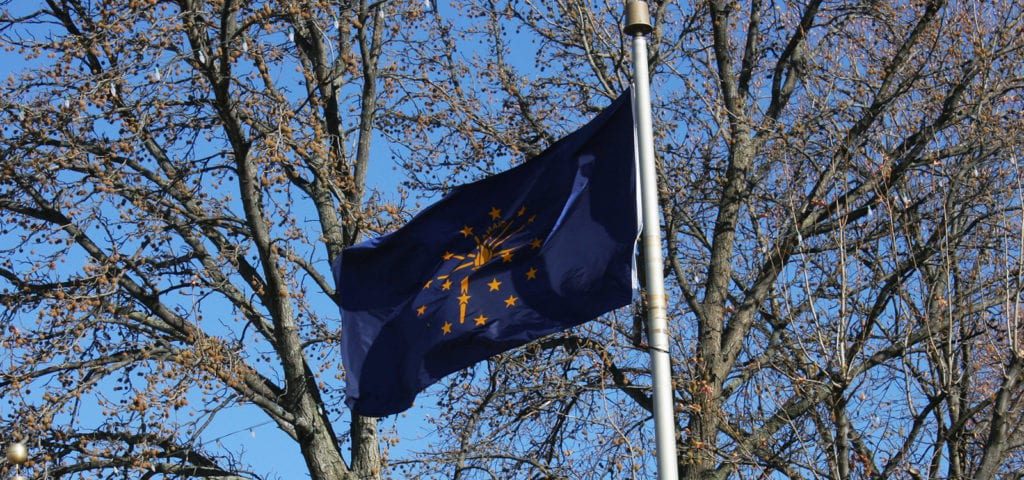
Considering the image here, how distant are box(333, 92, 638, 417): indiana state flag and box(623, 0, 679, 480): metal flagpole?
0.43 meters

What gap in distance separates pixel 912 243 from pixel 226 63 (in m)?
6.64

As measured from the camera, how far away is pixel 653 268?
27.9ft

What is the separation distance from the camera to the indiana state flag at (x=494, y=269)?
9.41 meters

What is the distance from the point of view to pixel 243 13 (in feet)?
45.8

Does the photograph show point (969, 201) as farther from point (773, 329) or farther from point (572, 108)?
point (572, 108)

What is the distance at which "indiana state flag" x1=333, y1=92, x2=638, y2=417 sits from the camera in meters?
9.41

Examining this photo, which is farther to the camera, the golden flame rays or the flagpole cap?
the golden flame rays

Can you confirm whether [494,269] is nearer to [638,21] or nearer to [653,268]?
[653,268]

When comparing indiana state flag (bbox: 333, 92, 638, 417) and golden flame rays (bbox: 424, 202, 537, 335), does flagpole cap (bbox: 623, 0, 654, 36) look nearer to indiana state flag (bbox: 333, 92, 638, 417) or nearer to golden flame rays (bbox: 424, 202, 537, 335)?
indiana state flag (bbox: 333, 92, 638, 417)

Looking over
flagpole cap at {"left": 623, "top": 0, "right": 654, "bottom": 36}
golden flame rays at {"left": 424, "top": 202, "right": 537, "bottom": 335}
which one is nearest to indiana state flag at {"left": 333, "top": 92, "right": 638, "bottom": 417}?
golden flame rays at {"left": 424, "top": 202, "right": 537, "bottom": 335}

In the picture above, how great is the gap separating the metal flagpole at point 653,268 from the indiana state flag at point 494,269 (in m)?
0.43

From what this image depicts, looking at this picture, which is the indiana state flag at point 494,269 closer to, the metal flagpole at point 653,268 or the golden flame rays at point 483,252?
the golden flame rays at point 483,252

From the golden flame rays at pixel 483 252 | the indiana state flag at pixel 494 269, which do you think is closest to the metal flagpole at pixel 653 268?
the indiana state flag at pixel 494 269

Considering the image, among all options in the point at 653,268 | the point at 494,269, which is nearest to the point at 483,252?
the point at 494,269
